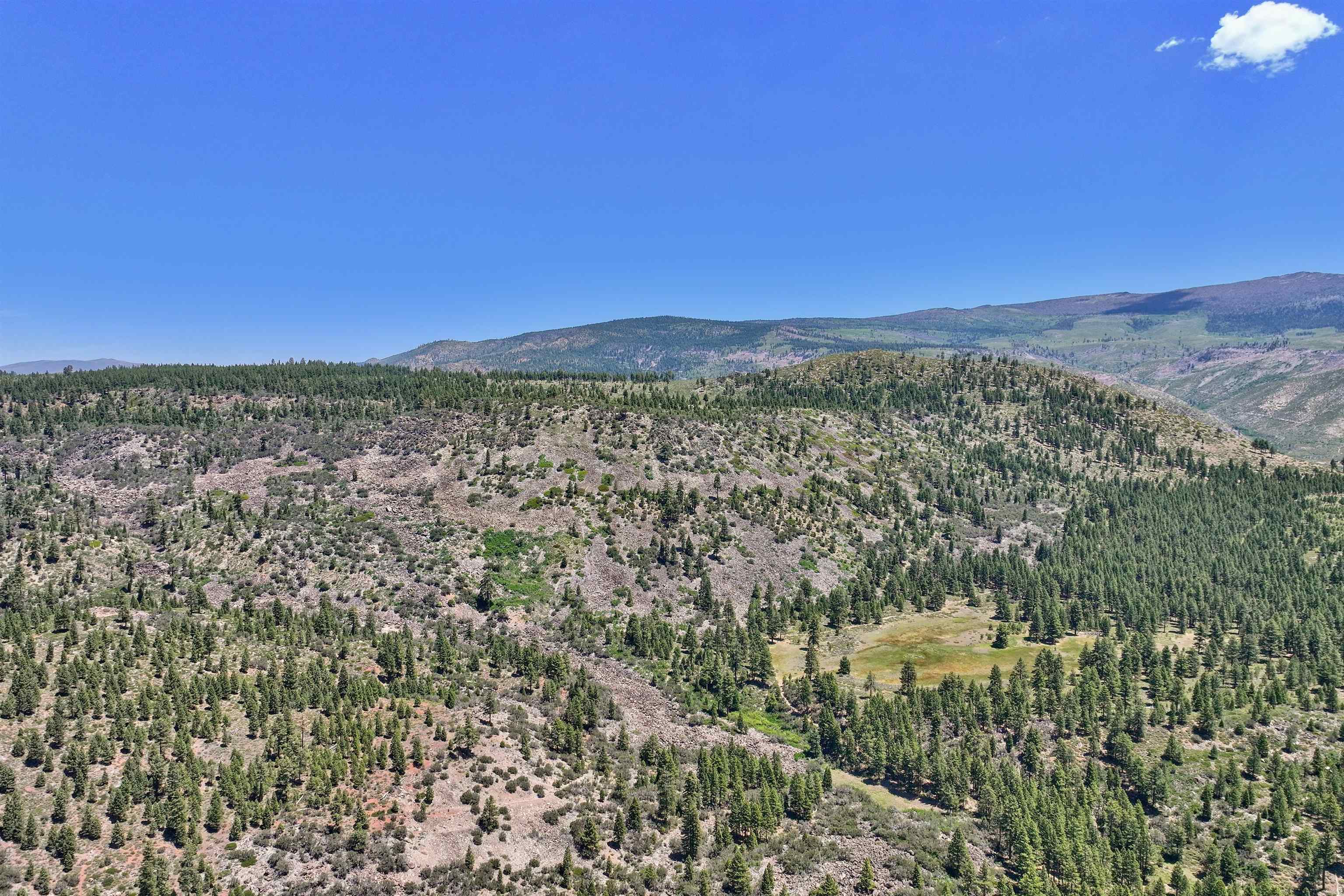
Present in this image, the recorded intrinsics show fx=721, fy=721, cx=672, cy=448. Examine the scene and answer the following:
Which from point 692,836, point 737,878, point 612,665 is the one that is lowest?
point 612,665

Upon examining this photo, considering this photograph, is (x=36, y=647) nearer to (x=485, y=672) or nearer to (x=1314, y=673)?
(x=485, y=672)

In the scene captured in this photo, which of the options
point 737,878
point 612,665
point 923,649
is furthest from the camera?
point 923,649

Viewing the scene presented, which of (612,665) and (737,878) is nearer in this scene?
(737,878)

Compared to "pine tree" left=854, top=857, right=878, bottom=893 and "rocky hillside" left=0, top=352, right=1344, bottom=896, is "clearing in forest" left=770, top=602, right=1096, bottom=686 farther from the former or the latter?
"pine tree" left=854, top=857, right=878, bottom=893

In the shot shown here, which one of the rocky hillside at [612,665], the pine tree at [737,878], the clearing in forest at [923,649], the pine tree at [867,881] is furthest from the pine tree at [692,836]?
the clearing in forest at [923,649]

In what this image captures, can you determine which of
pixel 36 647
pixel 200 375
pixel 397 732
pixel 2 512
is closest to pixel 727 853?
pixel 397 732

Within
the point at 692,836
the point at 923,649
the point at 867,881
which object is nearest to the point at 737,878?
the point at 692,836

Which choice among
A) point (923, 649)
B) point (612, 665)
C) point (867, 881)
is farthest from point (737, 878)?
point (923, 649)

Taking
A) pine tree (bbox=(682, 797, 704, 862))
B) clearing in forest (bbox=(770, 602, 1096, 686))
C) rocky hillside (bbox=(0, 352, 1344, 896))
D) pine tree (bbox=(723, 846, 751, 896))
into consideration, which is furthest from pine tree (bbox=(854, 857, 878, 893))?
clearing in forest (bbox=(770, 602, 1096, 686))

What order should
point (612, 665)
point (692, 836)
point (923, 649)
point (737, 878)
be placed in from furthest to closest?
point (923, 649) → point (612, 665) → point (692, 836) → point (737, 878)

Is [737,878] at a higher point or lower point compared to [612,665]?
higher

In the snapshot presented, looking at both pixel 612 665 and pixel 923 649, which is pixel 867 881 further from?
pixel 923 649
